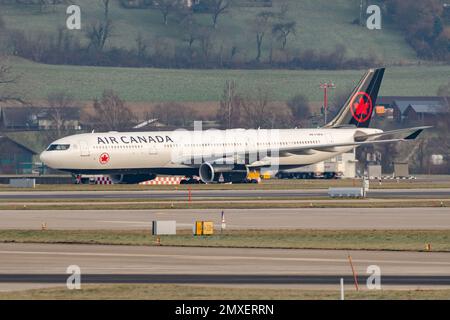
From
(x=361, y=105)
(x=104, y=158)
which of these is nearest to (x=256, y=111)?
(x=361, y=105)

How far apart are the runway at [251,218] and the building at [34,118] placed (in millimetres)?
111730

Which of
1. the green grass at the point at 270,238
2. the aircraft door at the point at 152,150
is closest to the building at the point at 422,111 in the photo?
the aircraft door at the point at 152,150

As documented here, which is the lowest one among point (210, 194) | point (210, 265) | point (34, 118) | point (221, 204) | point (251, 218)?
point (210, 265)

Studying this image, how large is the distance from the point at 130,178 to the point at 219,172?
30.8ft

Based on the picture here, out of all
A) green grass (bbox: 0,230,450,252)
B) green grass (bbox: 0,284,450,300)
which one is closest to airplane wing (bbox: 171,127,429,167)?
green grass (bbox: 0,230,450,252)

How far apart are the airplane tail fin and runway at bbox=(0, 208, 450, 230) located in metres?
48.8

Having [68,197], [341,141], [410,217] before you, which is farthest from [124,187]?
[410,217]

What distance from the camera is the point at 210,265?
45.5 m

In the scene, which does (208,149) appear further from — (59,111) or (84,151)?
(59,111)

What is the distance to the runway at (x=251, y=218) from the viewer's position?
207 feet

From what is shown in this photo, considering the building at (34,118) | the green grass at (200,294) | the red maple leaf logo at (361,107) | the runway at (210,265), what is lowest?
the green grass at (200,294)

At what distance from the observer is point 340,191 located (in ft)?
289

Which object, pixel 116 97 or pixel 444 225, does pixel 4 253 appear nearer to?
pixel 444 225

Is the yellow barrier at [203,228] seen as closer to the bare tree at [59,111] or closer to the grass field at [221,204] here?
the grass field at [221,204]
